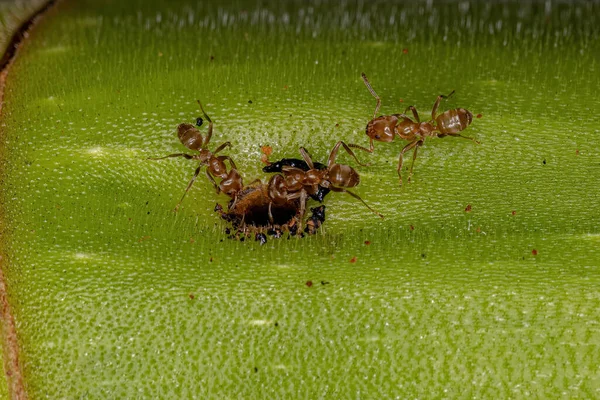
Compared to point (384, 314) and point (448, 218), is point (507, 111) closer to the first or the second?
point (448, 218)

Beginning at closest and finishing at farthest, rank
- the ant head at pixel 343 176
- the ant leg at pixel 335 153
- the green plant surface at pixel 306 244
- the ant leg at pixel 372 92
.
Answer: the green plant surface at pixel 306 244, the ant head at pixel 343 176, the ant leg at pixel 335 153, the ant leg at pixel 372 92

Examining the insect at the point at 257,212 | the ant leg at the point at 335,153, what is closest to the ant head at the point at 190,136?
A: the insect at the point at 257,212

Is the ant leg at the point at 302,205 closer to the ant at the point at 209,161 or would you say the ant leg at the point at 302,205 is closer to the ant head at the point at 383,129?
the ant at the point at 209,161

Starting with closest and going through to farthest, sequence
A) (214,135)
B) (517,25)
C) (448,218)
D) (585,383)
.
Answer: (585,383)
(448,218)
(214,135)
(517,25)

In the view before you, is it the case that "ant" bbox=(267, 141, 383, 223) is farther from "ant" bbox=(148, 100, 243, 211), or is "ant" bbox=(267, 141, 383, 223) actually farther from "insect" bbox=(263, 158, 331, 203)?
"ant" bbox=(148, 100, 243, 211)

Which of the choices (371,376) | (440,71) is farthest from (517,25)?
(371,376)

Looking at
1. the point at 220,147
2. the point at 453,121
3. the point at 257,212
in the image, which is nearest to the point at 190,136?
the point at 220,147
